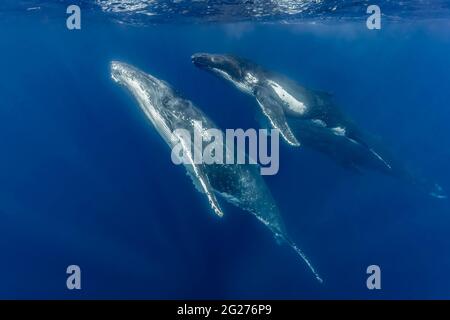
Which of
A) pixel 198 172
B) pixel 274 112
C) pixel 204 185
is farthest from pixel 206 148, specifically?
pixel 274 112

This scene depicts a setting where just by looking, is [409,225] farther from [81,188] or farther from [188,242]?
[81,188]

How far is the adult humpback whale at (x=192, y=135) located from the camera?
11.5m

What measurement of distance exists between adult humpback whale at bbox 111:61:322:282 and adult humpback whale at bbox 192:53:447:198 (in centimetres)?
200

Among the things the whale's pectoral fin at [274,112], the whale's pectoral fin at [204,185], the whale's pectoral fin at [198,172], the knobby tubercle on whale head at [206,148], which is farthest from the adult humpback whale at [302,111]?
the whale's pectoral fin at [204,185]

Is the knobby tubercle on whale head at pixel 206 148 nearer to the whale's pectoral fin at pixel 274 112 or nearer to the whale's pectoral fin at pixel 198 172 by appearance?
the whale's pectoral fin at pixel 198 172

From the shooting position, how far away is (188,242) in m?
18.3

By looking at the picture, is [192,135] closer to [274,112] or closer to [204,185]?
[204,185]

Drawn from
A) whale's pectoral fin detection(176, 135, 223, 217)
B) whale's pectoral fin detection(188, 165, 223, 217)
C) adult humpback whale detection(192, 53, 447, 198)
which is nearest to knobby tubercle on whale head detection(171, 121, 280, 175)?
whale's pectoral fin detection(176, 135, 223, 217)

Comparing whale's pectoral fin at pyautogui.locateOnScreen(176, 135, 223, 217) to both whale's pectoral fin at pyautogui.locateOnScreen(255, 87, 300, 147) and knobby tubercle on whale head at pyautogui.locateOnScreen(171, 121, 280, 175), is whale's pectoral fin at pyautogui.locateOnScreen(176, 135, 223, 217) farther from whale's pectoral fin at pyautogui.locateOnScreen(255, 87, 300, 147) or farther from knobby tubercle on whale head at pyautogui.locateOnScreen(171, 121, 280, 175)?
whale's pectoral fin at pyautogui.locateOnScreen(255, 87, 300, 147)

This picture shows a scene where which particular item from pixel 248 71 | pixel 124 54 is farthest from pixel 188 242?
pixel 124 54

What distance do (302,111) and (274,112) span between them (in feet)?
9.47

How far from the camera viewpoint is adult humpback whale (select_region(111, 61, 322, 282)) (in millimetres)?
11531

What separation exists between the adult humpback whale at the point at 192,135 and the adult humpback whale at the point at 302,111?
6.55 ft

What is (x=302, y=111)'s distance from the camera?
15.3m
